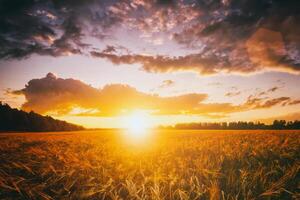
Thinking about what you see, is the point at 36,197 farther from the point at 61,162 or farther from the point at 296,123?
the point at 296,123

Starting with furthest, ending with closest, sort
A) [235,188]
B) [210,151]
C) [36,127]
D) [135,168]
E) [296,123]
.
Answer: [296,123] → [36,127] → [210,151] → [135,168] → [235,188]

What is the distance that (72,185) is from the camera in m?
3.59

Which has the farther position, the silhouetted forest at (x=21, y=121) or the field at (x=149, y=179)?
the silhouetted forest at (x=21, y=121)

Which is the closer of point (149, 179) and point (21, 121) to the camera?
point (149, 179)

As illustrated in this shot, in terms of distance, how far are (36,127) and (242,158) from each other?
51.1 metres

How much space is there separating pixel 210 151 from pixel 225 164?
1372 mm

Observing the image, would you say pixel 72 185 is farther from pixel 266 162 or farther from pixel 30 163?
pixel 266 162

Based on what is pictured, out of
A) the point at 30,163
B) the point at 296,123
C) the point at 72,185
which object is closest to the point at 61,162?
the point at 30,163

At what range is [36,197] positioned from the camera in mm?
3238

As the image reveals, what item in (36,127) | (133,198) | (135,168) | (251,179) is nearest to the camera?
(133,198)

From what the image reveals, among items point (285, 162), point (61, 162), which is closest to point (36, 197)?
point (61, 162)

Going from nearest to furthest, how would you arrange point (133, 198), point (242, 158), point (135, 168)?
point (133, 198)
point (135, 168)
point (242, 158)

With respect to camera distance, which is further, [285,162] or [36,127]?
[36,127]

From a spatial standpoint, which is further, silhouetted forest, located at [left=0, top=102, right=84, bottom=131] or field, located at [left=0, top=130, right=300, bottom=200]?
silhouetted forest, located at [left=0, top=102, right=84, bottom=131]
